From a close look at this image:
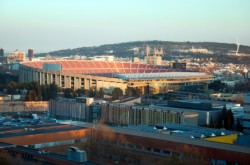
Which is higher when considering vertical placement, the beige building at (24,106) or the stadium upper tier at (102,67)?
the stadium upper tier at (102,67)

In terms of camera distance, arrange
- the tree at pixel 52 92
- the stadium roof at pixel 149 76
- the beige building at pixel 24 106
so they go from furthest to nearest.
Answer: the stadium roof at pixel 149 76
the tree at pixel 52 92
the beige building at pixel 24 106

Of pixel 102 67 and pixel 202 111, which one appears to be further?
pixel 102 67

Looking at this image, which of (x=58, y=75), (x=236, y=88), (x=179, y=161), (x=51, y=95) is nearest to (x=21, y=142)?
(x=179, y=161)

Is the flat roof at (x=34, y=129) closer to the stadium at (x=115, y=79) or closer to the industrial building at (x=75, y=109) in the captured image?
the industrial building at (x=75, y=109)

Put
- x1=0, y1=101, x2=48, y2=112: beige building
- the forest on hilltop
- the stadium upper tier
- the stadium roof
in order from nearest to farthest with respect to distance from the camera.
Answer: x1=0, y1=101, x2=48, y2=112: beige building
the stadium roof
the stadium upper tier
the forest on hilltop

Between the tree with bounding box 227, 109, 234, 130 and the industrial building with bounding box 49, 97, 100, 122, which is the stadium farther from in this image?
the tree with bounding box 227, 109, 234, 130

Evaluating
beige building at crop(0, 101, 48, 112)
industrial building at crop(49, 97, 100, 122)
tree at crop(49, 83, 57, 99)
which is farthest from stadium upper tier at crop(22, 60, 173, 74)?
industrial building at crop(49, 97, 100, 122)

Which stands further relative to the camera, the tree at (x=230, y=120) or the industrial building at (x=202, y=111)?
the industrial building at (x=202, y=111)

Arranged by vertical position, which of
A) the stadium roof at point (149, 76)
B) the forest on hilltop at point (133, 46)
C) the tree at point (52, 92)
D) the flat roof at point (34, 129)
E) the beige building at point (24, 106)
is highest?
the forest on hilltop at point (133, 46)

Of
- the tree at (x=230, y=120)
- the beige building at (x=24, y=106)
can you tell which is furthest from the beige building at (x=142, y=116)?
the beige building at (x=24, y=106)

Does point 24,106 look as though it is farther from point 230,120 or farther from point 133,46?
point 133,46

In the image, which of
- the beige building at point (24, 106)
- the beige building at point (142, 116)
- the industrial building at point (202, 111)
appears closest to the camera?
the beige building at point (142, 116)

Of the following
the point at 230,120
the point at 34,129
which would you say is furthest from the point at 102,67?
the point at 34,129
